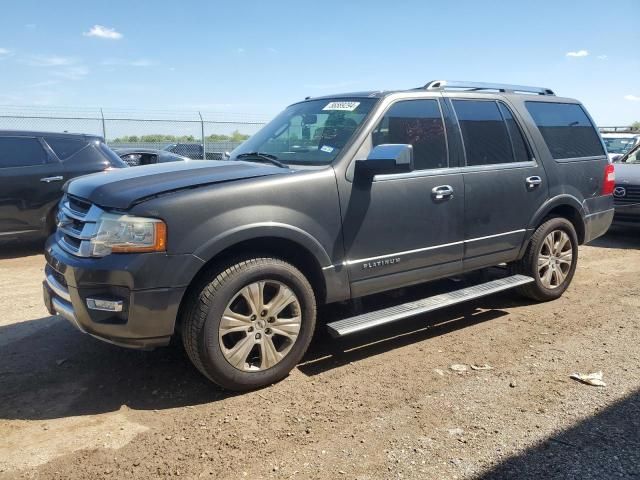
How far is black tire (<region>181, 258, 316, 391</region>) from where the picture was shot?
3.24 metres

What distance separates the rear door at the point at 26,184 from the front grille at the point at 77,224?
4292 millimetres

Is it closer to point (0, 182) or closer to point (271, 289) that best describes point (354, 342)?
point (271, 289)

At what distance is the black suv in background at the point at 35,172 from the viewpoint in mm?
7523

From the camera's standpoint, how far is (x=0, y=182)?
7.45 metres

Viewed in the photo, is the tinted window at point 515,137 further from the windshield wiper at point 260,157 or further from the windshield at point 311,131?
the windshield wiper at point 260,157

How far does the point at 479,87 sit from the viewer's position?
504 cm

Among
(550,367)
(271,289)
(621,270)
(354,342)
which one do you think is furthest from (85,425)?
(621,270)

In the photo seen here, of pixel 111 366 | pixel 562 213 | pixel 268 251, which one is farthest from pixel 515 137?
pixel 111 366

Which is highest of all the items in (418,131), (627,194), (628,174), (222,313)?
(418,131)

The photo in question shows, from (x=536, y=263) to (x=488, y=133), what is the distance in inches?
53.0

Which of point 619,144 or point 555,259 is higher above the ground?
point 619,144

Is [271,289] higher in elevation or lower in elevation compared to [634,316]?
higher

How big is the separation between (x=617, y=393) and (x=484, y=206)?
69.8 inches

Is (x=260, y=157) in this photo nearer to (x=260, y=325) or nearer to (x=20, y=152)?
(x=260, y=325)
